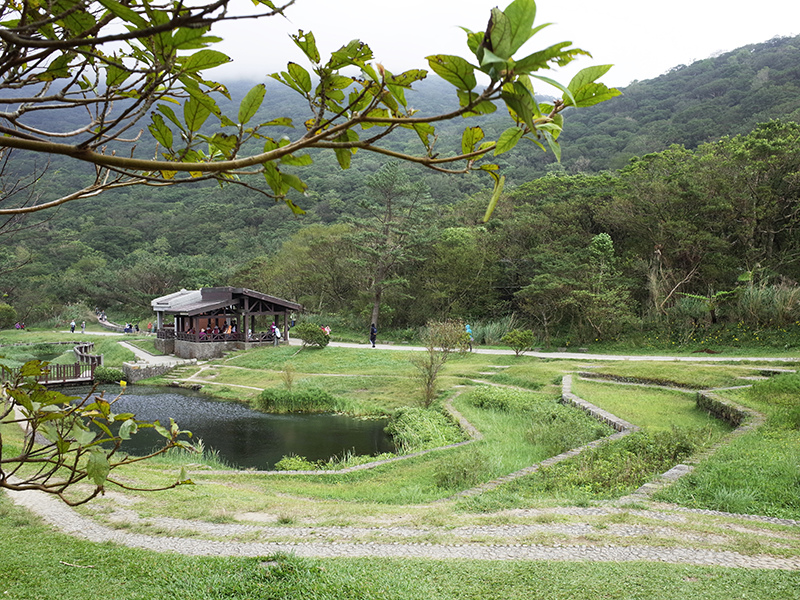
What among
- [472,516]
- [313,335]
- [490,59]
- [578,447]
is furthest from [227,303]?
[490,59]

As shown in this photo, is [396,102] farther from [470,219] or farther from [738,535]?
[470,219]

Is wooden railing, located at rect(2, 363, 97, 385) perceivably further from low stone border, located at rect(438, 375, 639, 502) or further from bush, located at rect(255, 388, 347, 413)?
low stone border, located at rect(438, 375, 639, 502)

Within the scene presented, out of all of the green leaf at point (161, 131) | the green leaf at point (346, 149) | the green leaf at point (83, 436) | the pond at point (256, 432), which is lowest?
the pond at point (256, 432)

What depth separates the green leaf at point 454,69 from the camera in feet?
2.50

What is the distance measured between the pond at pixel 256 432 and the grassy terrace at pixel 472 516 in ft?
4.54

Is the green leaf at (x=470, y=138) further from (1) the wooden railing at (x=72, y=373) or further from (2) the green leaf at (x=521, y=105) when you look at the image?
(1) the wooden railing at (x=72, y=373)

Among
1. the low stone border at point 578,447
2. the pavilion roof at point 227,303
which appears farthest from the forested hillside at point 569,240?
the low stone border at point 578,447

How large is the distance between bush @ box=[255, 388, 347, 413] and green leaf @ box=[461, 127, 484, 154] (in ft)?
38.9

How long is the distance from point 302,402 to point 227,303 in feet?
30.0

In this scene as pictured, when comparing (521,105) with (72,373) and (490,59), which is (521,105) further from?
(72,373)

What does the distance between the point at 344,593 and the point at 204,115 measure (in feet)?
8.28

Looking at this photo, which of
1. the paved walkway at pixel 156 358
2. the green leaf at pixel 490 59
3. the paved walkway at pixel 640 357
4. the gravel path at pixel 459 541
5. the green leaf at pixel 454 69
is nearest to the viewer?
the green leaf at pixel 490 59

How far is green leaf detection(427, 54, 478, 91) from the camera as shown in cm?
76

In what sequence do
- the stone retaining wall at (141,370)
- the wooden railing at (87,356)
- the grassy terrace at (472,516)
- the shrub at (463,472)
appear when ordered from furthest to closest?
1. the stone retaining wall at (141,370)
2. the wooden railing at (87,356)
3. the shrub at (463,472)
4. the grassy terrace at (472,516)
